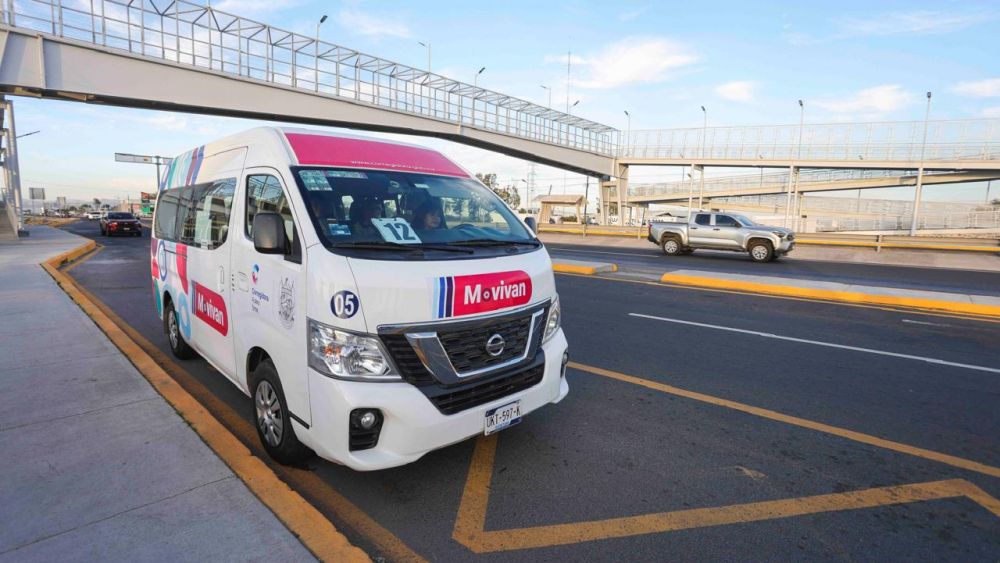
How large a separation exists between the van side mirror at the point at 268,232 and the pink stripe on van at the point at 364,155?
0.59m

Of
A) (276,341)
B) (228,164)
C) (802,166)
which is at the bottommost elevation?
(276,341)

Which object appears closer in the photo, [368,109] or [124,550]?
[124,550]

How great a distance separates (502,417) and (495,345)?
47 cm

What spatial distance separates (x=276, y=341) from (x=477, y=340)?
1252 mm

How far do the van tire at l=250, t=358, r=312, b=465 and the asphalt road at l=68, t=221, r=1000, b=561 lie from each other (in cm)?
16

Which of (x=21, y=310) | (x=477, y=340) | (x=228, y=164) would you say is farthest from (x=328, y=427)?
(x=21, y=310)

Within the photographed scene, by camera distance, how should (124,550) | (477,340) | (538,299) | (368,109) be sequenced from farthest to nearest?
(368,109), (538,299), (477,340), (124,550)

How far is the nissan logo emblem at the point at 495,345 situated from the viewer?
3.12 m

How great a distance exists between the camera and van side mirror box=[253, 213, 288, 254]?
3.03 meters

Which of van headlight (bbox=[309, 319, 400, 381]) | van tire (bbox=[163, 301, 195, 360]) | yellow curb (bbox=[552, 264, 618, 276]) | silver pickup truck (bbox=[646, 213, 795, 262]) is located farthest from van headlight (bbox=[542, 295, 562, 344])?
silver pickup truck (bbox=[646, 213, 795, 262])

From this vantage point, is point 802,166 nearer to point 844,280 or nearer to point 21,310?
point 844,280

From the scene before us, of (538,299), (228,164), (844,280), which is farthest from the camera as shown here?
(844,280)

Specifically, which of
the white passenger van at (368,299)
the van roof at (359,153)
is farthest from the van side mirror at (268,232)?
the van roof at (359,153)

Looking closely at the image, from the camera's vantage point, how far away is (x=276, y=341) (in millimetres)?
3186
